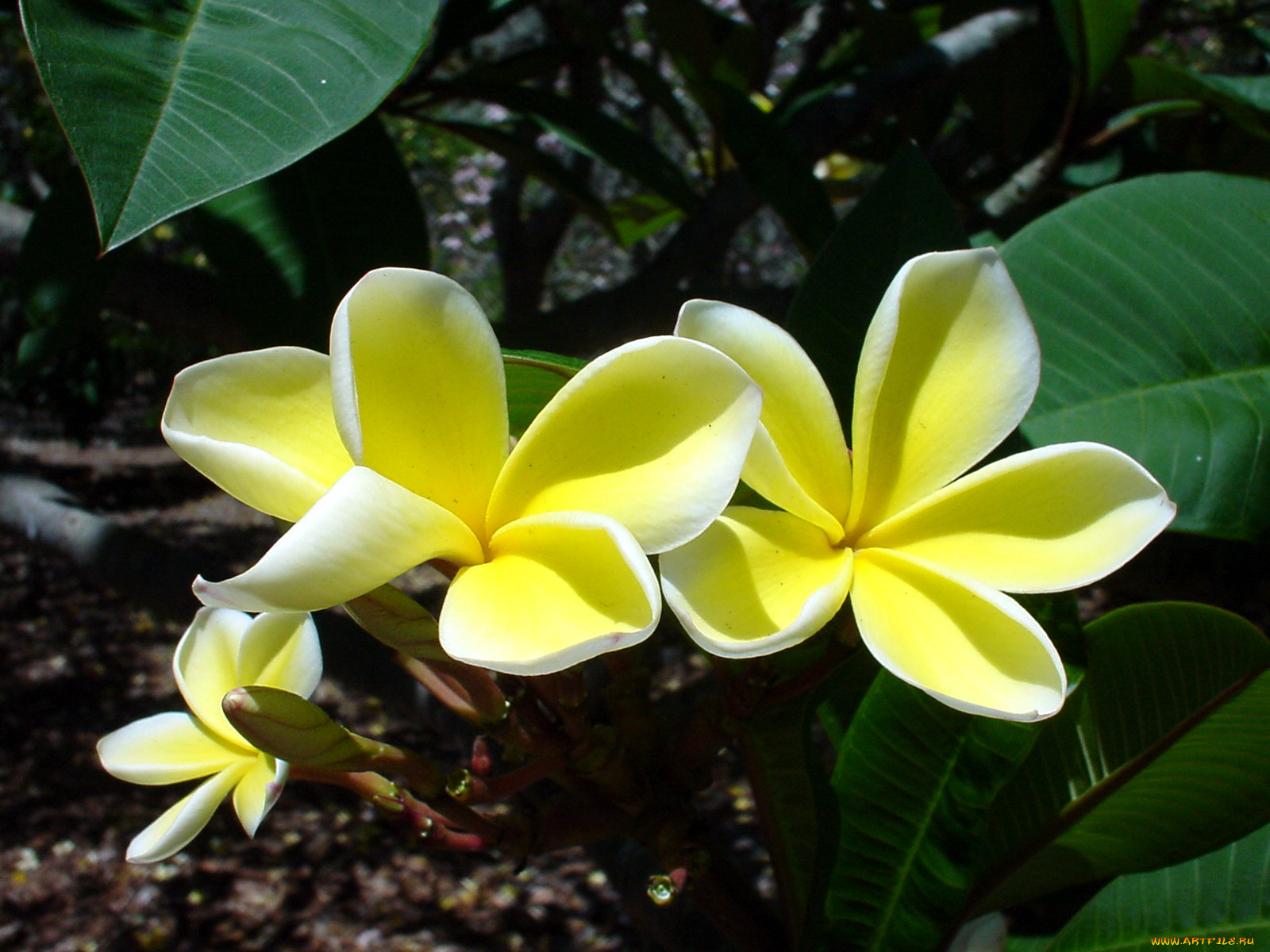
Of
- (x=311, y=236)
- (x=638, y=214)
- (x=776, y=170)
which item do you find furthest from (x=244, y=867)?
(x=776, y=170)

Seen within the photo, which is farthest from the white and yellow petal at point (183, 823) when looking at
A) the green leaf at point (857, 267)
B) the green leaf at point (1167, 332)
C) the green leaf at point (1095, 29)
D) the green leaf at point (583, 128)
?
the green leaf at point (1095, 29)

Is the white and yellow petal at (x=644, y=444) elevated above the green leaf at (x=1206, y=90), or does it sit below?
below

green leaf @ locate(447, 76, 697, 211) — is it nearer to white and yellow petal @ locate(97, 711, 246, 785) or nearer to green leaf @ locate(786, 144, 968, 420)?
green leaf @ locate(786, 144, 968, 420)

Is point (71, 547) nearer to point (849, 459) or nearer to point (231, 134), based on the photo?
point (231, 134)

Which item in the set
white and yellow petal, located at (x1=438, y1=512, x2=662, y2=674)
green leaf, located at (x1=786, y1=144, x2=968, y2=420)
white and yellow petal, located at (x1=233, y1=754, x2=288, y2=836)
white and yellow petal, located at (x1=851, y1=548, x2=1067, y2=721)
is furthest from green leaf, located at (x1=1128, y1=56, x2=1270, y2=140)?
white and yellow petal, located at (x1=233, y1=754, x2=288, y2=836)

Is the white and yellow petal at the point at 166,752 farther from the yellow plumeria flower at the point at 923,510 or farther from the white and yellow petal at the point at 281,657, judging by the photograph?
the yellow plumeria flower at the point at 923,510

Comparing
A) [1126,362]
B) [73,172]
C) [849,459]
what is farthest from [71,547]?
[1126,362]
